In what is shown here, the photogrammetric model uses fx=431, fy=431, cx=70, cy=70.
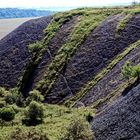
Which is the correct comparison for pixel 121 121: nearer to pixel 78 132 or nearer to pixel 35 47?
pixel 78 132

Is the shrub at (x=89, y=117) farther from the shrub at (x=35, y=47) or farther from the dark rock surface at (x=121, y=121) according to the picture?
the shrub at (x=35, y=47)

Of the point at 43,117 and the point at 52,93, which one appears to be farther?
the point at 52,93

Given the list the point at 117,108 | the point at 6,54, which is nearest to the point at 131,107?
the point at 117,108

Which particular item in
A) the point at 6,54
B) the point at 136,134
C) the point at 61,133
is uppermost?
the point at 136,134

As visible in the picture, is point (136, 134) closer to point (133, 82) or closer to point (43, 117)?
point (133, 82)

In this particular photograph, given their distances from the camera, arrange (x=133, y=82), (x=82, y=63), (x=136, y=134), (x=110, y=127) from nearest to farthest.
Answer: (x=136, y=134) < (x=110, y=127) < (x=133, y=82) < (x=82, y=63)
